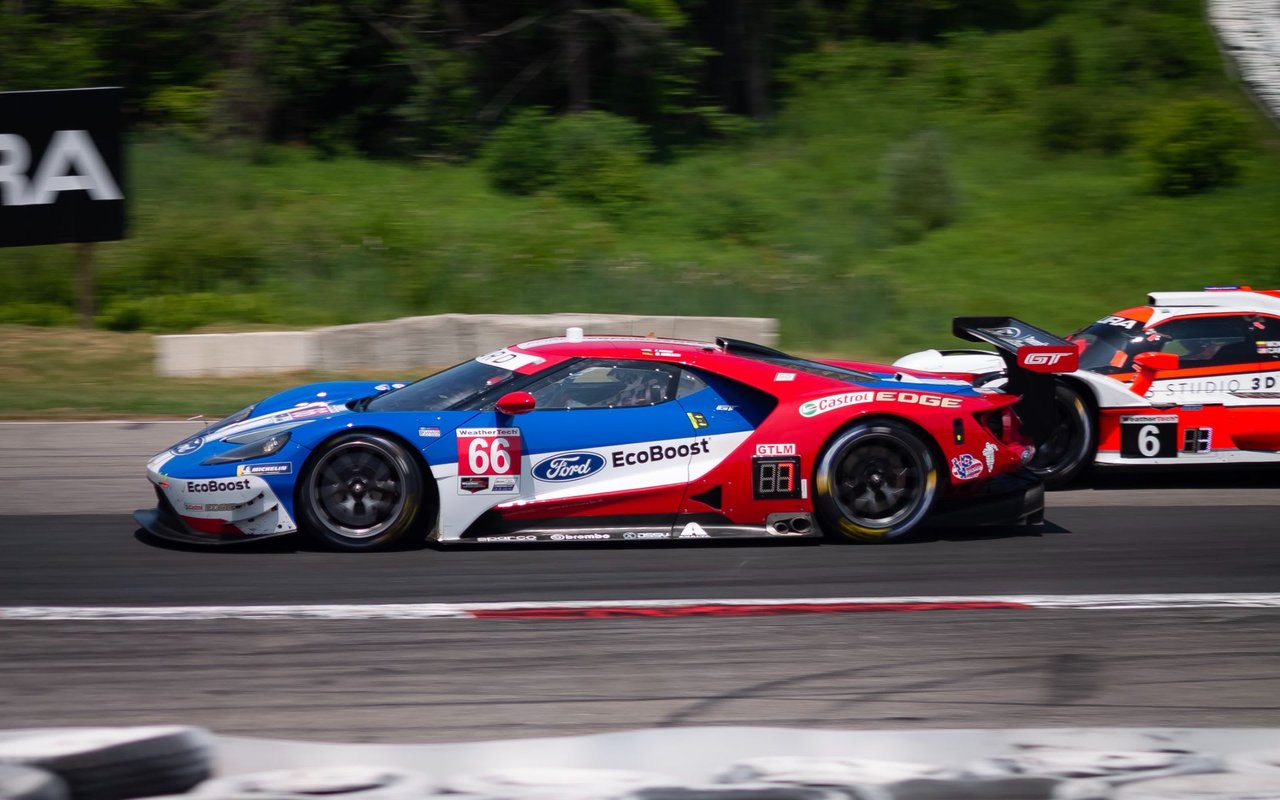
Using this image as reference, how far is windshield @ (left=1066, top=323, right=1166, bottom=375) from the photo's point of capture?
9539 mm

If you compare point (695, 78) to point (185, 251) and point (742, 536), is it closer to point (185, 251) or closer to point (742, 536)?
point (185, 251)

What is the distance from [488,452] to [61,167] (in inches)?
394

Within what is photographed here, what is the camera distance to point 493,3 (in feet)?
87.5

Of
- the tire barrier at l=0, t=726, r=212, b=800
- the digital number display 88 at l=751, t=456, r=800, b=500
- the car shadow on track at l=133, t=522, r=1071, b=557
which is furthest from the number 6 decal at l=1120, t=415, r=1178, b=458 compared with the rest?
the tire barrier at l=0, t=726, r=212, b=800

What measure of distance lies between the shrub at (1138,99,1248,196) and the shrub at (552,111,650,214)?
30.8 feet

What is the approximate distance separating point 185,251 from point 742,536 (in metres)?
12.7

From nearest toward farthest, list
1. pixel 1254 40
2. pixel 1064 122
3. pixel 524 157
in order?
pixel 524 157
pixel 1064 122
pixel 1254 40

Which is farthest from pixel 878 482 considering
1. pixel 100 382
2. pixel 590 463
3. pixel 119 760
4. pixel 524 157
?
pixel 524 157

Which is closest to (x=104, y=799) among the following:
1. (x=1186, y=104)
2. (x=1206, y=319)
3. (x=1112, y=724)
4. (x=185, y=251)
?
(x=1112, y=724)

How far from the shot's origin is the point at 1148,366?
30.9 ft

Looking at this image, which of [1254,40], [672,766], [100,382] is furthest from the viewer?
[1254,40]

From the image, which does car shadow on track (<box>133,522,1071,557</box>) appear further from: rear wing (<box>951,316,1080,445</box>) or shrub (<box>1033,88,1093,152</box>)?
shrub (<box>1033,88,1093,152</box>)

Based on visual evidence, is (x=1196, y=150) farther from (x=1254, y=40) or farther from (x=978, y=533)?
(x=978, y=533)

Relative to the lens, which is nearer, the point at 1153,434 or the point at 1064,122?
the point at 1153,434
